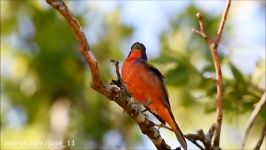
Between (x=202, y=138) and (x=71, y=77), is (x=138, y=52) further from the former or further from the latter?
(x=71, y=77)

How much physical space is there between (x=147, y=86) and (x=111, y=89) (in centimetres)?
40

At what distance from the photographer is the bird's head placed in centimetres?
391

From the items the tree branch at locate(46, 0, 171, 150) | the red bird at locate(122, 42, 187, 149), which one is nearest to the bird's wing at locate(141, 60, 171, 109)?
the red bird at locate(122, 42, 187, 149)

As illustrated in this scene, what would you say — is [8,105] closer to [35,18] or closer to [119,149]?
[35,18]

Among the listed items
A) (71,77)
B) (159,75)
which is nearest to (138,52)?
(159,75)

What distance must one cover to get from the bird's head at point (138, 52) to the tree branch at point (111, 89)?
13.8 inches

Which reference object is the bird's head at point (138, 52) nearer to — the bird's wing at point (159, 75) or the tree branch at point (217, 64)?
the bird's wing at point (159, 75)

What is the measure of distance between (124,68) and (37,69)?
18.0 feet

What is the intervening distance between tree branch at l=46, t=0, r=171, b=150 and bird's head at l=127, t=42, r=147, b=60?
35 centimetres

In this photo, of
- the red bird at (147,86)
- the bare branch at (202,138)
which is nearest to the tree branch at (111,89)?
the red bird at (147,86)

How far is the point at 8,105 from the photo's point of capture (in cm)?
919

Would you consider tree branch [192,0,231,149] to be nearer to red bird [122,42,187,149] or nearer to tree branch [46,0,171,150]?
red bird [122,42,187,149]

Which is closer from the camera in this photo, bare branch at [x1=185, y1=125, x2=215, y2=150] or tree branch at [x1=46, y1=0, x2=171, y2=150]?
tree branch at [x1=46, y1=0, x2=171, y2=150]

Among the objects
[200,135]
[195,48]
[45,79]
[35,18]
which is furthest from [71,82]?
[200,135]
